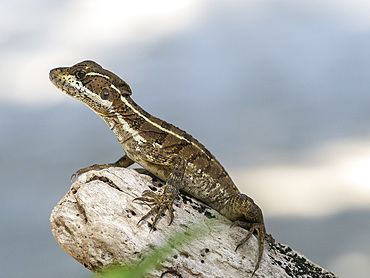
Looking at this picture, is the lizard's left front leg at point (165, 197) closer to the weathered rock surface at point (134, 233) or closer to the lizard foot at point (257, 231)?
the weathered rock surface at point (134, 233)

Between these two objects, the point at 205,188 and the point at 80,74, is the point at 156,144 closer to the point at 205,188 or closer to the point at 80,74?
the point at 205,188

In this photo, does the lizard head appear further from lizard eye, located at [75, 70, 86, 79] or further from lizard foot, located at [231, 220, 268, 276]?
lizard foot, located at [231, 220, 268, 276]

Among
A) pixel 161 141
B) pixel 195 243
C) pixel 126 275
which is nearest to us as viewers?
pixel 126 275

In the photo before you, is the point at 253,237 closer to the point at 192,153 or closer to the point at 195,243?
the point at 195,243

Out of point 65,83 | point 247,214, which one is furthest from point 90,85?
point 247,214

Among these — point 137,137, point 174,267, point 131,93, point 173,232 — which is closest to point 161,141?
point 137,137

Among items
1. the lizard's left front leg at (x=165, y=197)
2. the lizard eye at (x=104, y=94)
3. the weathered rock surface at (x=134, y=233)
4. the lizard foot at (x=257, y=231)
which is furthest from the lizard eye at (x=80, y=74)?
the lizard foot at (x=257, y=231)

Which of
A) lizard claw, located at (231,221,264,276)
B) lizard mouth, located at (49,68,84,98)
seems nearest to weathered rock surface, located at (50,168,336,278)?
lizard claw, located at (231,221,264,276)
